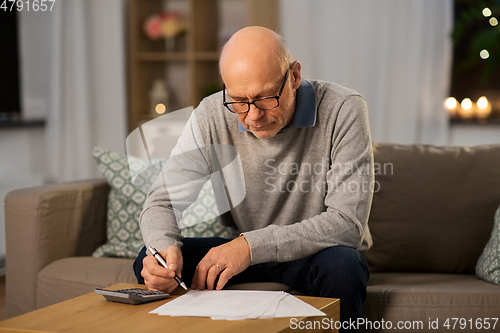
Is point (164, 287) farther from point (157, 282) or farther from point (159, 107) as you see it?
point (159, 107)

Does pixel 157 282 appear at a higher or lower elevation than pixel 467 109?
lower

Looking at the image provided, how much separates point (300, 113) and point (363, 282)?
45 centimetres

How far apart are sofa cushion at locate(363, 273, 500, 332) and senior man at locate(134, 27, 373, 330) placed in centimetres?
16

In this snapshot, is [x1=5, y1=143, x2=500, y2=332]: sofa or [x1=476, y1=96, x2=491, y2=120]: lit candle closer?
[x1=5, y1=143, x2=500, y2=332]: sofa

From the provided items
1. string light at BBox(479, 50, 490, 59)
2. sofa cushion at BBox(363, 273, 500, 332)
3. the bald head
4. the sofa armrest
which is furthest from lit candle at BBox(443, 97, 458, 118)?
the sofa armrest

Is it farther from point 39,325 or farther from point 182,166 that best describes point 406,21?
point 39,325

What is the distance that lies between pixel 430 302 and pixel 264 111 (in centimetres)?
66

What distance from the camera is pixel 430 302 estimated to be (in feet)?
4.45

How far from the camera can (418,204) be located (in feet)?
5.53

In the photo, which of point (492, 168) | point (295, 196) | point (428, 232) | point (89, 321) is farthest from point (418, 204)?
point (89, 321)

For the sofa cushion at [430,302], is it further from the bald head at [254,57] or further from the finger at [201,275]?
the bald head at [254,57]

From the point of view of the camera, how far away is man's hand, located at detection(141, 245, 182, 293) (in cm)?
105

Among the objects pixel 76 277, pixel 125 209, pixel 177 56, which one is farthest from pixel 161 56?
pixel 76 277

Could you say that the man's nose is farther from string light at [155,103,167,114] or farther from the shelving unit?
string light at [155,103,167,114]
